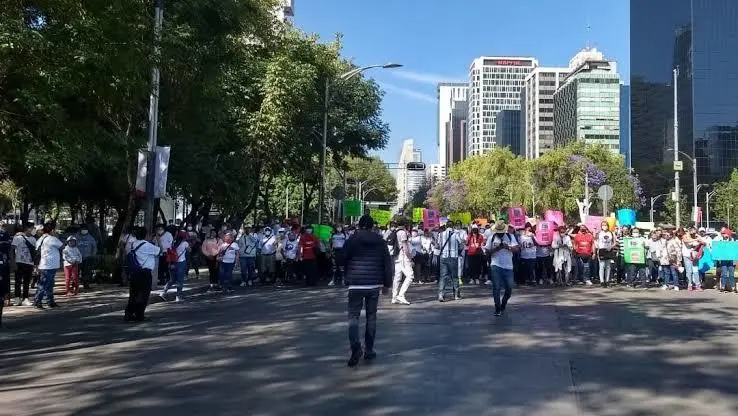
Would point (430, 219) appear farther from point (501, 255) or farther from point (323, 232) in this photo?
point (501, 255)

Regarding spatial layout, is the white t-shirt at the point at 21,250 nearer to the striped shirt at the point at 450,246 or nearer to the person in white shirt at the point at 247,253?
the person in white shirt at the point at 247,253

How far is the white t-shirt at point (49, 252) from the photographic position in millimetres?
14367

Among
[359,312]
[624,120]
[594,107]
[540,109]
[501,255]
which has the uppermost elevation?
[540,109]

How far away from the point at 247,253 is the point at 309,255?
5.75 ft

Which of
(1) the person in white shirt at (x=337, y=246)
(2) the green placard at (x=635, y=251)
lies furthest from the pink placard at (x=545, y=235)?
(1) the person in white shirt at (x=337, y=246)

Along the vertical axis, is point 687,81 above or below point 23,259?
above

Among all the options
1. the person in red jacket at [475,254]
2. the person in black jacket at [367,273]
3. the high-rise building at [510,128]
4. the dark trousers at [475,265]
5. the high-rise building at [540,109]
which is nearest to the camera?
the person in black jacket at [367,273]

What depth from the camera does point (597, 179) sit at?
61.1m

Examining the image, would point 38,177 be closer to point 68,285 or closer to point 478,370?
point 68,285

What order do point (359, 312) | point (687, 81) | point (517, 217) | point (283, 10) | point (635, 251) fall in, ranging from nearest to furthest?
1. point (359, 312)
2. point (635, 251)
3. point (517, 217)
4. point (283, 10)
5. point (687, 81)

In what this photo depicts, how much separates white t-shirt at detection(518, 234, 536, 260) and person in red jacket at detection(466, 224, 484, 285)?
1.17 meters

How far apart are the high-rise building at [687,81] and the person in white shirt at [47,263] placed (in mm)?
105251

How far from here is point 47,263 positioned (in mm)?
14344

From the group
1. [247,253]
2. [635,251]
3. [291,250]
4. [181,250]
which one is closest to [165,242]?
[181,250]
